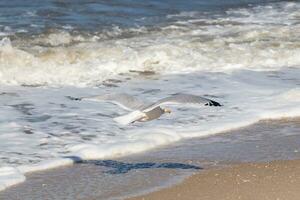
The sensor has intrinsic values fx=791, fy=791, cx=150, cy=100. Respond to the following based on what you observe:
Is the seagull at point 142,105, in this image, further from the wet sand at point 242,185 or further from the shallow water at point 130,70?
the wet sand at point 242,185

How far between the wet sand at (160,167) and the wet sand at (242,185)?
0.02m

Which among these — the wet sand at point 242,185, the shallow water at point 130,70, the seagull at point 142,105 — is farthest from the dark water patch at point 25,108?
the wet sand at point 242,185

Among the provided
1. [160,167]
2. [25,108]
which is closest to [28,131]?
[25,108]

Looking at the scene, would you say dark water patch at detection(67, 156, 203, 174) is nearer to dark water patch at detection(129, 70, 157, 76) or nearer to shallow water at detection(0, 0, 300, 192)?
shallow water at detection(0, 0, 300, 192)

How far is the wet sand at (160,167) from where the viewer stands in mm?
4668

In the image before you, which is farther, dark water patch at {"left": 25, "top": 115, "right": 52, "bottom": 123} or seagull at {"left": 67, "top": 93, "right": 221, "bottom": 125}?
dark water patch at {"left": 25, "top": 115, "right": 52, "bottom": 123}

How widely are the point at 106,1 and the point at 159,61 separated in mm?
4663

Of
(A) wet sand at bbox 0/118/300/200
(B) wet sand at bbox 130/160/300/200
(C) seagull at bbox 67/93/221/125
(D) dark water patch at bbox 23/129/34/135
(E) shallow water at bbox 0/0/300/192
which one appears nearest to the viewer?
(B) wet sand at bbox 130/160/300/200

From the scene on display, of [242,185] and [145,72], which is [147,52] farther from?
[242,185]

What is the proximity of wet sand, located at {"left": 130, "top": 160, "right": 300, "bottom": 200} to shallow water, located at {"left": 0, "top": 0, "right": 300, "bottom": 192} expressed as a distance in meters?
0.92

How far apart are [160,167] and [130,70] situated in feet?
12.8

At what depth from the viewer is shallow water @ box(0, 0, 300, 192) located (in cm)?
589

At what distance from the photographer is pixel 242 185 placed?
4.61 metres

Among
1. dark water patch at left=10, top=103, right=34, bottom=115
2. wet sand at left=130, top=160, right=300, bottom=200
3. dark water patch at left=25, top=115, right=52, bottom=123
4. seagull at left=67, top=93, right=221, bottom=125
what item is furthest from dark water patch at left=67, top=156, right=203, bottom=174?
dark water patch at left=10, top=103, right=34, bottom=115
